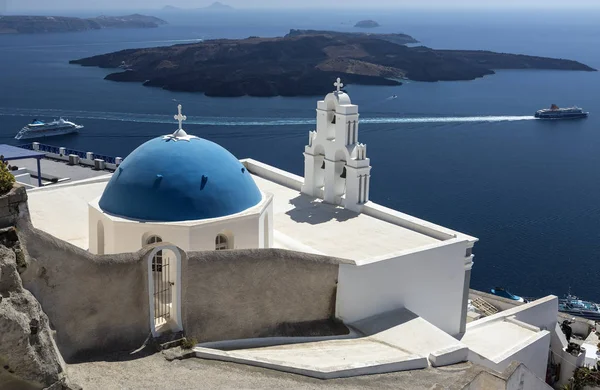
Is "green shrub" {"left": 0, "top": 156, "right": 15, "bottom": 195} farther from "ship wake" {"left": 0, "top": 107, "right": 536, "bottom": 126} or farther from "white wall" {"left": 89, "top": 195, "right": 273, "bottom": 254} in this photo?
"ship wake" {"left": 0, "top": 107, "right": 536, "bottom": 126}

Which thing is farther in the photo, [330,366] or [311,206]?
[311,206]

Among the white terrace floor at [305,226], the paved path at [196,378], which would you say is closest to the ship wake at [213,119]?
the white terrace floor at [305,226]

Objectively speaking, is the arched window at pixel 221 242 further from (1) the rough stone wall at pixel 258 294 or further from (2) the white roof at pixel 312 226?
(2) the white roof at pixel 312 226

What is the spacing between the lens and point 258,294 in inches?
474

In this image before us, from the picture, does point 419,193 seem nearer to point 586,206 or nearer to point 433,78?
point 586,206

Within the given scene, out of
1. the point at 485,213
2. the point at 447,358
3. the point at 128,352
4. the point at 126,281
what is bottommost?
the point at 485,213

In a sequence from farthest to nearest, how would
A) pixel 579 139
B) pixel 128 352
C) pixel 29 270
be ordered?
pixel 579 139, pixel 128 352, pixel 29 270

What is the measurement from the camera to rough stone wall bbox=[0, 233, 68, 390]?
757 centimetres

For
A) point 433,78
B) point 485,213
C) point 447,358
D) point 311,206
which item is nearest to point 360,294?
point 447,358

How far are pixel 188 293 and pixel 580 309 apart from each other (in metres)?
21.6

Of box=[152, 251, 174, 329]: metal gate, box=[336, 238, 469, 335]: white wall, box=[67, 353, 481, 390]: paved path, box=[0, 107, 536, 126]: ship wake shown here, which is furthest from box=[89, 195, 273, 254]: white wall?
box=[0, 107, 536, 126]: ship wake

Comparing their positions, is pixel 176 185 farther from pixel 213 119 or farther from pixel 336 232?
pixel 213 119

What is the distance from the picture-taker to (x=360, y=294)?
13.5 metres

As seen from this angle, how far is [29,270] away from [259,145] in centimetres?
4355
